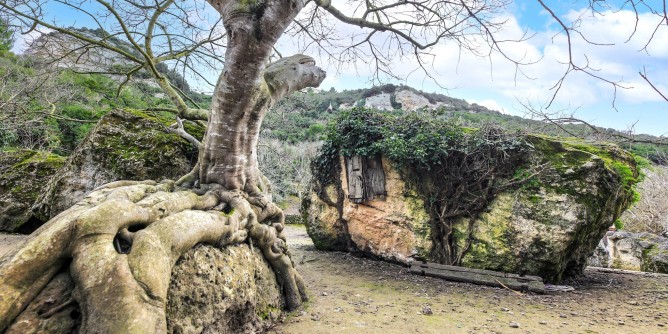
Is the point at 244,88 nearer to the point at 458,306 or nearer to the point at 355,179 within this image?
the point at 458,306

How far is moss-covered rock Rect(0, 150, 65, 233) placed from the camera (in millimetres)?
8477

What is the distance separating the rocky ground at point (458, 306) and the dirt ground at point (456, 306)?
0.04 feet

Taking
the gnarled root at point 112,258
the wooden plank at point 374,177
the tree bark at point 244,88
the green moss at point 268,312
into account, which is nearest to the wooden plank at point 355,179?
the wooden plank at point 374,177

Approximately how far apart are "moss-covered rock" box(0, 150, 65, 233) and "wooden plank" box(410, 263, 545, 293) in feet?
30.5

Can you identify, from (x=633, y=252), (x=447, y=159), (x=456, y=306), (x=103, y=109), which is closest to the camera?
(x=456, y=306)

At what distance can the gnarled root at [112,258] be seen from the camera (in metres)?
2.24

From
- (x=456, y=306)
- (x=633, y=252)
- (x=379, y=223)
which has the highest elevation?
(x=379, y=223)

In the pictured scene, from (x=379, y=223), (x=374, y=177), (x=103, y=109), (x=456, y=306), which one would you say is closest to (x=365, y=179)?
(x=374, y=177)

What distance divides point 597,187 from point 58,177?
382 inches

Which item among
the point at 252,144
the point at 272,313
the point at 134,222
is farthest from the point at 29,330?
the point at 252,144

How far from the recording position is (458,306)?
5.09 m

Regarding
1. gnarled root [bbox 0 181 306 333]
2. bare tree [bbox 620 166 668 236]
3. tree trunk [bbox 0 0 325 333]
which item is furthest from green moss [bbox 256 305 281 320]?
bare tree [bbox 620 166 668 236]

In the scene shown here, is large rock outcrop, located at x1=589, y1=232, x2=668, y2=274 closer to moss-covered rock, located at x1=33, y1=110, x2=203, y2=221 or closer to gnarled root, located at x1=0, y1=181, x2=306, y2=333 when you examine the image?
gnarled root, located at x1=0, y1=181, x2=306, y2=333

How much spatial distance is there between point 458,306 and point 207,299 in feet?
12.4
